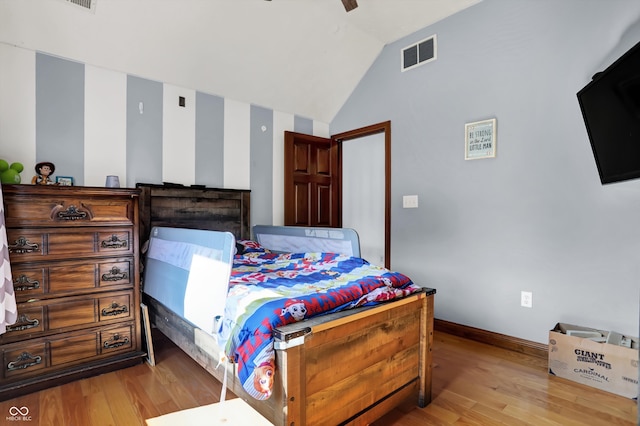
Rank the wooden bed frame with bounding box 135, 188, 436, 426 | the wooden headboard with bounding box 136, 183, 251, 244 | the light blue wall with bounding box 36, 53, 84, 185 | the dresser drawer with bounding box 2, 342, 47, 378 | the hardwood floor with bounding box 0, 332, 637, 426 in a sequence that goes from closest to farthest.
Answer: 1. the wooden bed frame with bounding box 135, 188, 436, 426
2. the hardwood floor with bounding box 0, 332, 637, 426
3. the dresser drawer with bounding box 2, 342, 47, 378
4. the light blue wall with bounding box 36, 53, 84, 185
5. the wooden headboard with bounding box 136, 183, 251, 244

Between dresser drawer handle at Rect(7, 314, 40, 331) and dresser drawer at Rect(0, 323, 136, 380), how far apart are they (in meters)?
0.09

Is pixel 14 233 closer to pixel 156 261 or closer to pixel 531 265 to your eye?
pixel 156 261

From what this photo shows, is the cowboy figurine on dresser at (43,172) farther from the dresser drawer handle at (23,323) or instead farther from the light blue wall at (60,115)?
the dresser drawer handle at (23,323)

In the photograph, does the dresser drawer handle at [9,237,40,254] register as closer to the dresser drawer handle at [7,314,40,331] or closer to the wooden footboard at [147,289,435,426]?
the dresser drawer handle at [7,314,40,331]

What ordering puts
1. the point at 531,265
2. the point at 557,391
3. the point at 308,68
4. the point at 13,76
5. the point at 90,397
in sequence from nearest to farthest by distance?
the point at 90,397, the point at 557,391, the point at 13,76, the point at 531,265, the point at 308,68

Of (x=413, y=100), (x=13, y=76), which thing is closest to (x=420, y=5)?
(x=413, y=100)

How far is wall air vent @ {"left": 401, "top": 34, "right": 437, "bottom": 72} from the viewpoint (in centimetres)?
310

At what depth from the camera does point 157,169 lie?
9.61ft

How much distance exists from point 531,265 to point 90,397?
3.00m

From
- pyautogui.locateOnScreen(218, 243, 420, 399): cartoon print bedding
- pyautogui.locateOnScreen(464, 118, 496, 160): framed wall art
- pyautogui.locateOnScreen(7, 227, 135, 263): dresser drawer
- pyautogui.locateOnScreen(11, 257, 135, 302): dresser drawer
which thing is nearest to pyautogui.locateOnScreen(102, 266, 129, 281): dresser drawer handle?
pyautogui.locateOnScreen(11, 257, 135, 302): dresser drawer

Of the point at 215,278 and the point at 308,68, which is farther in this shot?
the point at 308,68

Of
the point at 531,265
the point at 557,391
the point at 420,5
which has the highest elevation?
the point at 420,5

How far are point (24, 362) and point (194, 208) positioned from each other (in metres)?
1.60

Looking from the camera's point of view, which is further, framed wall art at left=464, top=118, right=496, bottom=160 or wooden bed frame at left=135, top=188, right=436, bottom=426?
framed wall art at left=464, top=118, right=496, bottom=160
